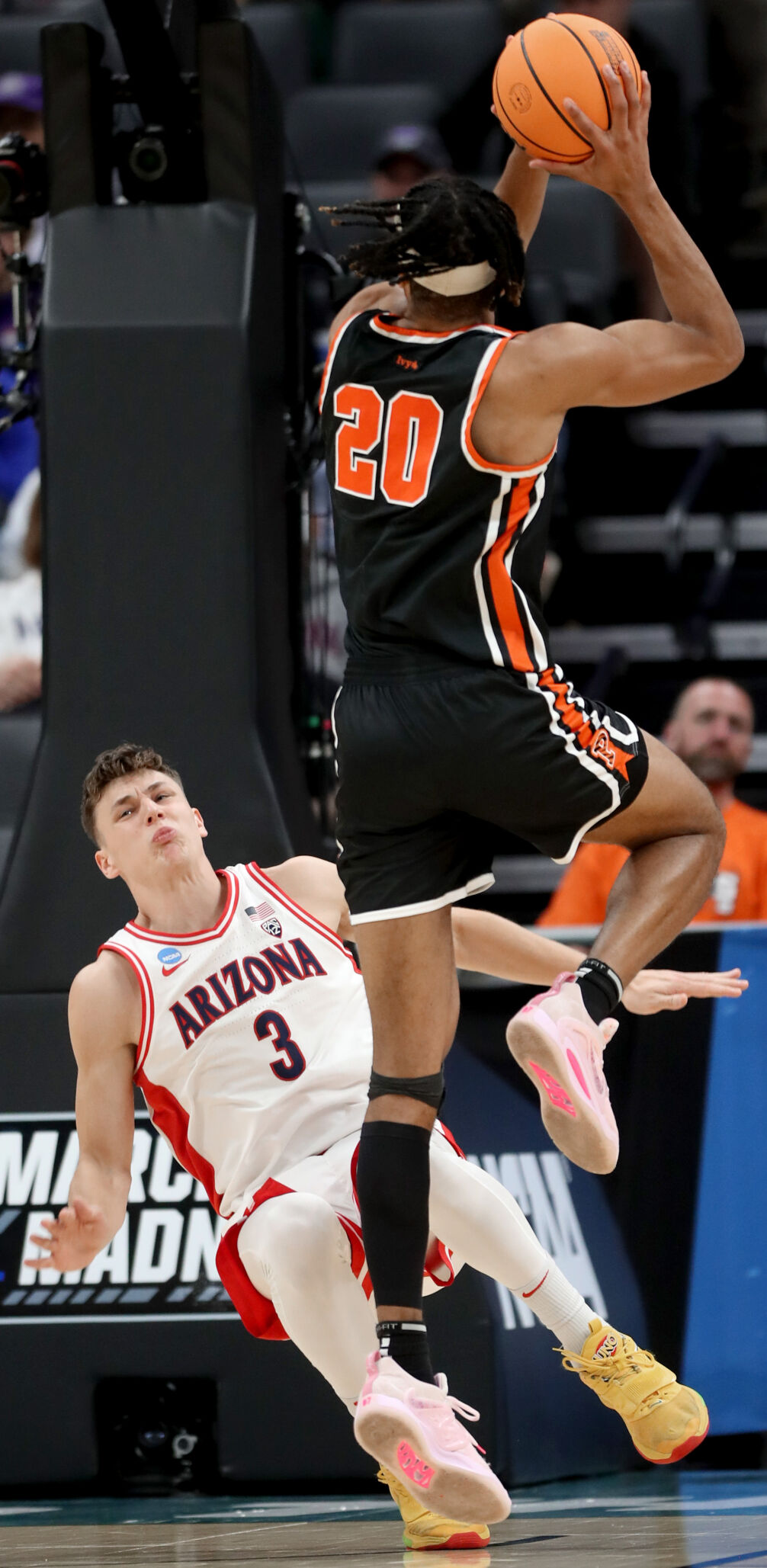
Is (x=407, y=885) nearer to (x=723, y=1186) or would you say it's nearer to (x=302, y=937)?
(x=302, y=937)

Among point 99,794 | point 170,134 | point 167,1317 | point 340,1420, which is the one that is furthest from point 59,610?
point 340,1420

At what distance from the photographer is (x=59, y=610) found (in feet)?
15.8

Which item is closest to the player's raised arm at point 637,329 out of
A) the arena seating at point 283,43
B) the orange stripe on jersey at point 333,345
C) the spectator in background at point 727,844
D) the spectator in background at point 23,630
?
the orange stripe on jersey at point 333,345

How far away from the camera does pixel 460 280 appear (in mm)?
3363

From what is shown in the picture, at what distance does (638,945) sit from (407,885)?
1.45ft

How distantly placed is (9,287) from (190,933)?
391 cm

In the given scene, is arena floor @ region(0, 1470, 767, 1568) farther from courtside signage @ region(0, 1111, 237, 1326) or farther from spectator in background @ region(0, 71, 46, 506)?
spectator in background @ region(0, 71, 46, 506)

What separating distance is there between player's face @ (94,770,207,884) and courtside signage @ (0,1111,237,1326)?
3.10 ft

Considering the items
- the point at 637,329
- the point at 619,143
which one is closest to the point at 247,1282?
the point at 637,329

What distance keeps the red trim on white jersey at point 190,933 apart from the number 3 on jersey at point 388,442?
44.3 inches

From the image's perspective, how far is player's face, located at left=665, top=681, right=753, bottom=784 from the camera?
622cm

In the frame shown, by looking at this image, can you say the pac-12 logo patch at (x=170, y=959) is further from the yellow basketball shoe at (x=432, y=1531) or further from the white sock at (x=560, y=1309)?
the yellow basketball shoe at (x=432, y=1531)

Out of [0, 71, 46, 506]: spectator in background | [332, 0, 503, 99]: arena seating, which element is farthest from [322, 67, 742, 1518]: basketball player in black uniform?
[332, 0, 503, 99]: arena seating

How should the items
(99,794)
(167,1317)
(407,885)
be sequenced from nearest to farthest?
(407,885) < (99,794) < (167,1317)
